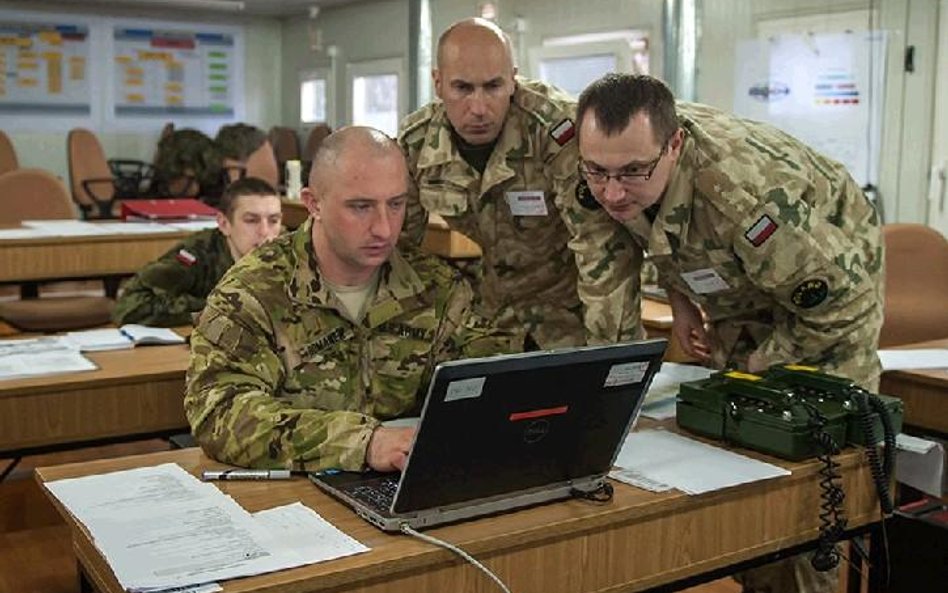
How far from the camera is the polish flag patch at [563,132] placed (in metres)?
2.43

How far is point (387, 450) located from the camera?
1.53m

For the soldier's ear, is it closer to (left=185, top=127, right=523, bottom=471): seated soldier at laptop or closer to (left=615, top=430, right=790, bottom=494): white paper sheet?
(left=185, top=127, right=523, bottom=471): seated soldier at laptop

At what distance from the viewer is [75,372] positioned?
8.16ft

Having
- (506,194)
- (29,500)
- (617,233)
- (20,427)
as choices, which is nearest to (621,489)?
(617,233)

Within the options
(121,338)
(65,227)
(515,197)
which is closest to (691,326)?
(515,197)

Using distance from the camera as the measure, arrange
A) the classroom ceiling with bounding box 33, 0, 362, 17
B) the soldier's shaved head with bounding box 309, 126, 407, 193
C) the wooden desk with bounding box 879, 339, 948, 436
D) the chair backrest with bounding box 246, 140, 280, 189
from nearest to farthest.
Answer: the soldier's shaved head with bounding box 309, 126, 407, 193
the wooden desk with bounding box 879, 339, 948, 436
the chair backrest with bounding box 246, 140, 280, 189
the classroom ceiling with bounding box 33, 0, 362, 17

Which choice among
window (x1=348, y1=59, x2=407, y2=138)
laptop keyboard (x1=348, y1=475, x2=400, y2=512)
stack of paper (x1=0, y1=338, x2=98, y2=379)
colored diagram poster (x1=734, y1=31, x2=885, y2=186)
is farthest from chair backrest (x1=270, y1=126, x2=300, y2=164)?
laptop keyboard (x1=348, y1=475, x2=400, y2=512)

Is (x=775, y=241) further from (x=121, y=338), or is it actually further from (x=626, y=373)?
(x=121, y=338)

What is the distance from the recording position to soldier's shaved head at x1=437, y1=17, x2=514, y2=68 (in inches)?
90.0

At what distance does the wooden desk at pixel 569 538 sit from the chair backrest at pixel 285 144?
9613mm

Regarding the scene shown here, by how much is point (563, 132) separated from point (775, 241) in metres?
0.68

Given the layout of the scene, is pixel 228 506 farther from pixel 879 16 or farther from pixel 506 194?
pixel 879 16

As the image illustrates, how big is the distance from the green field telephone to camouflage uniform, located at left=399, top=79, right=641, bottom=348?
44 cm

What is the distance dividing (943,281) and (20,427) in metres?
3.06
